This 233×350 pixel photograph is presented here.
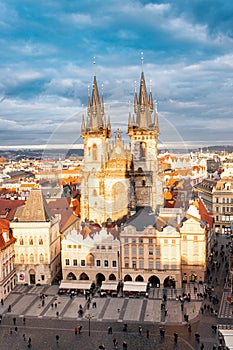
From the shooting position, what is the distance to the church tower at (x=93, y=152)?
97.6 metres

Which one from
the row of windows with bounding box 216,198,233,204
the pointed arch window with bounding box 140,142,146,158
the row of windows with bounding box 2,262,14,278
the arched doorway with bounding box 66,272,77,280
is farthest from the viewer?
the row of windows with bounding box 216,198,233,204

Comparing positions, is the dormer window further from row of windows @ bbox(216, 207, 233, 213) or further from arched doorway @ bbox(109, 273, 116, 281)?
row of windows @ bbox(216, 207, 233, 213)

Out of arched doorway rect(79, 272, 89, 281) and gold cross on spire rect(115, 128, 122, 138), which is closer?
arched doorway rect(79, 272, 89, 281)

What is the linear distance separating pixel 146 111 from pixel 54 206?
31075 mm

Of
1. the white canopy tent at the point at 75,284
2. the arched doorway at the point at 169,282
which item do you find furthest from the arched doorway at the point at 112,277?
the arched doorway at the point at 169,282

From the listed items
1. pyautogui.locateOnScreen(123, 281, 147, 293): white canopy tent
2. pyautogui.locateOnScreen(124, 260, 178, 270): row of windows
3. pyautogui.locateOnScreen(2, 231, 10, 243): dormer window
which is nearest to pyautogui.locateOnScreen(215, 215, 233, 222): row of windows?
pyautogui.locateOnScreen(124, 260, 178, 270): row of windows

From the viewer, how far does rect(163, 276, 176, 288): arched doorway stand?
6969 cm

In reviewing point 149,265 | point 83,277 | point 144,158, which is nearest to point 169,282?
point 149,265

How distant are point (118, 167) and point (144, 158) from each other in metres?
7.96

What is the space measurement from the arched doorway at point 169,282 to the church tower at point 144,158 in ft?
90.2

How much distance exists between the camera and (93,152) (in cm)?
10006

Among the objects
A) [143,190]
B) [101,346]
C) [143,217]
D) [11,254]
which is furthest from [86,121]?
[101,346]

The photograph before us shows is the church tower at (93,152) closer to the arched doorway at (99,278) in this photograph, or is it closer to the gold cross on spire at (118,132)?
the gold cross on spire at (118,132)

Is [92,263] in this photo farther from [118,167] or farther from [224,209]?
[224,209]
